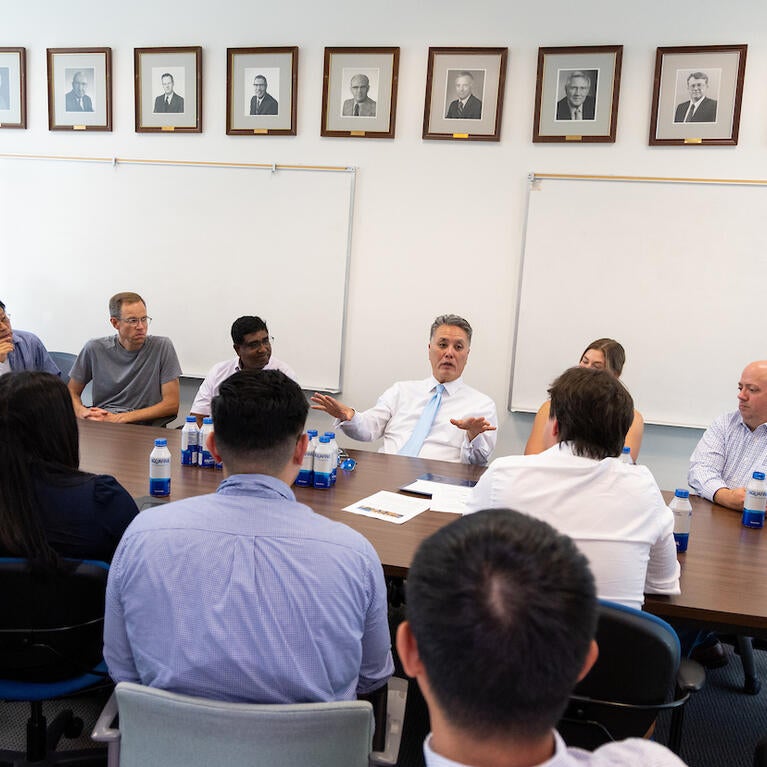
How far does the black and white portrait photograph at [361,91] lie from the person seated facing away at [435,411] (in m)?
1.52

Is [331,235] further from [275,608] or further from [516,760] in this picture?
[516,760]

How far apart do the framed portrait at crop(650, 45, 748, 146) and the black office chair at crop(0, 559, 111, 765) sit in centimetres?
363

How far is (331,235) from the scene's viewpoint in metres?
4.30

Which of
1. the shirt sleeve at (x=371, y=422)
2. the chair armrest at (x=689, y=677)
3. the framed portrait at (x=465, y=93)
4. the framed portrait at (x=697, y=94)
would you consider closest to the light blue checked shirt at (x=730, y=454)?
the chair armrest at (x=689, y=677)

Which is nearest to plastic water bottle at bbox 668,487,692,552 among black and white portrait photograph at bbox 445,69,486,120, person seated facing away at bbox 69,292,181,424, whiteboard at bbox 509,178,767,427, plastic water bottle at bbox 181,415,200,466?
plastic water bottle at bbox 181,415,200,466

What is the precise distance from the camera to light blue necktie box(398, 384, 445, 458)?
131 inches

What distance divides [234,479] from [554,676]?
0.82 metres

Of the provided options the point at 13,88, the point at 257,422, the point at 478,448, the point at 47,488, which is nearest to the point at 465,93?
the point at 478,448

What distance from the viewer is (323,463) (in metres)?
2.49

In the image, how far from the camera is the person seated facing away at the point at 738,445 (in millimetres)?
2711

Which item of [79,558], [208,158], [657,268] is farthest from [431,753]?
[208,158]

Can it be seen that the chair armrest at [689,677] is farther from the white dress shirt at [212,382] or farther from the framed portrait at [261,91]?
the framed portrait at [261,91]

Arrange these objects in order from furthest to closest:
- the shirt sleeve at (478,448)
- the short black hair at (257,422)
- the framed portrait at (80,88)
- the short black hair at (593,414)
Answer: the framed portrait at (80,88) < the shirt sleeve at (478,448) < the short black hair at (593,414) < the short black hair at (257,422)

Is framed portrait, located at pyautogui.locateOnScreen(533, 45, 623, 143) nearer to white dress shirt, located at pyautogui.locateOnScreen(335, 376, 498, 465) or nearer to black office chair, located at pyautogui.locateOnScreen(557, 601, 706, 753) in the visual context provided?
white dress shirt, located at pyautogui.locateOnScreen(335, 376, 498, 465)
